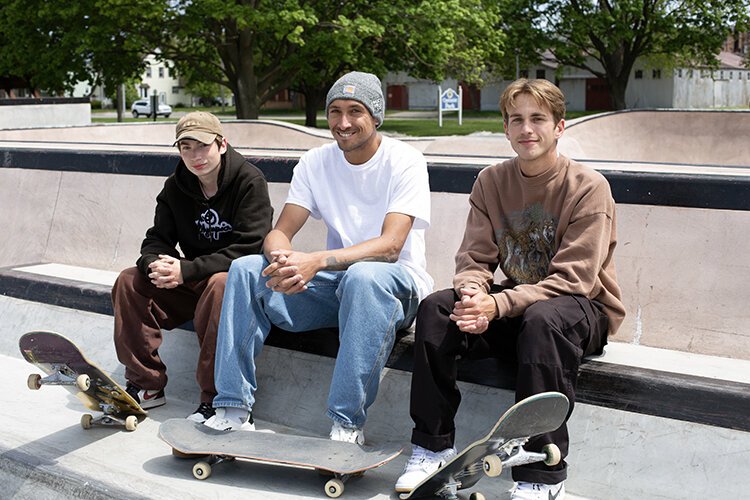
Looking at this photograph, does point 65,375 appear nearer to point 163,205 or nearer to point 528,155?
point 163,205

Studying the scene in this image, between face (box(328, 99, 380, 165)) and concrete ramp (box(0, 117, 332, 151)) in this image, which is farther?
concrete ramp (box(0, 117, 332, 151))

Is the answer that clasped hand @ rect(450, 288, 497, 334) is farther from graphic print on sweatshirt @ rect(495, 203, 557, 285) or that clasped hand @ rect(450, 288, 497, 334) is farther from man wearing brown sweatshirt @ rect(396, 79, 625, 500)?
graphic print on sweatshirt @ rect(495, 203, 557, 285)

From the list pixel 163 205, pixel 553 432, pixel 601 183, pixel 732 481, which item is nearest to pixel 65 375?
pixel 163 205

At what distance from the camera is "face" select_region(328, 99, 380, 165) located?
3986 mm

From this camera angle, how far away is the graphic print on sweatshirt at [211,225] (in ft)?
14.5

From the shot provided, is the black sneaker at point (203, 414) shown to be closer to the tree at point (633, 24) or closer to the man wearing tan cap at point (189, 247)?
the man wearing tan cap at point (189, 247)

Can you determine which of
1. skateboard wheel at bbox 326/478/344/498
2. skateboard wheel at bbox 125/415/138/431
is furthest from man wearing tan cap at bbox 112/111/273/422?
skateboard wheel at bbox 326/478/344/498

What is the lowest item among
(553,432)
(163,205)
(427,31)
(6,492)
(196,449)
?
(6,492)

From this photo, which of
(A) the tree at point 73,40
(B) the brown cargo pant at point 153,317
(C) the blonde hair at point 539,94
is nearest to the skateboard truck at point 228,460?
(B) the brown cargo pant at point 153,317

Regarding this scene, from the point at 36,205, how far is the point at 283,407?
328cm

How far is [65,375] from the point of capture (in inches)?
153

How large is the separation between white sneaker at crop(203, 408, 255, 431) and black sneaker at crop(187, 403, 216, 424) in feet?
0.26

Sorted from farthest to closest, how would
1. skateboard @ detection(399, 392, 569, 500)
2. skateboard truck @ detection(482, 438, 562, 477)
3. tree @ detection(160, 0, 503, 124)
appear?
tree @ detection(160, 0, 503, 124)
skateboard truck @ detection(482, 438, 562, 477)
skateboard @ detection(399, 392, 569, 500)

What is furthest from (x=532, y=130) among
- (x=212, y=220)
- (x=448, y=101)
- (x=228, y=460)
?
(x=448, y=101)
